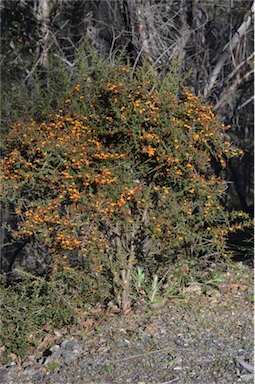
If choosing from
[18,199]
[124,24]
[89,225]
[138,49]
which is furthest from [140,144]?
[124,24]

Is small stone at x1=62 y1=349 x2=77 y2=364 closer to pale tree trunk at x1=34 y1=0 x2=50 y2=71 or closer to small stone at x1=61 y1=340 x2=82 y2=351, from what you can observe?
small stone at x1=61 y1=340 x2=82 y2=351

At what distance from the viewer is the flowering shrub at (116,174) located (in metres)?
4.57

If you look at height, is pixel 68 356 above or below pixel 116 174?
below

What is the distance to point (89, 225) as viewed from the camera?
4.66 metres

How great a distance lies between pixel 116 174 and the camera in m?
4.66

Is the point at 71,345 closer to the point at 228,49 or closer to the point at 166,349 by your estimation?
the point at 166,349

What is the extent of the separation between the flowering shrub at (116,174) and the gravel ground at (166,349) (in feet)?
1.39

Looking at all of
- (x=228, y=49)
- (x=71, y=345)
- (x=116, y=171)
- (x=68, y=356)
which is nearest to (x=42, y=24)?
(x=228, y=49)

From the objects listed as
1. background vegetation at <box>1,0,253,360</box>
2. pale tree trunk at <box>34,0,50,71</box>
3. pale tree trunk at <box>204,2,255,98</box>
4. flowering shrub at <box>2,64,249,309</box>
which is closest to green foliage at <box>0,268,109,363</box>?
background vegetation at <box>1,0,253,360</box>

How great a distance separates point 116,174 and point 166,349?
4.56 ft

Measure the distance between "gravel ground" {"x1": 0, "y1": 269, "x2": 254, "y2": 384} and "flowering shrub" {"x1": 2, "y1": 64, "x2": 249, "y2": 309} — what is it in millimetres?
425

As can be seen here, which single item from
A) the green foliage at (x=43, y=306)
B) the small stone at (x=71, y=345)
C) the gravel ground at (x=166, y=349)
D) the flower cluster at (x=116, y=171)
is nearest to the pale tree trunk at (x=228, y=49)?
the flower cluster at (x=116, y=171)

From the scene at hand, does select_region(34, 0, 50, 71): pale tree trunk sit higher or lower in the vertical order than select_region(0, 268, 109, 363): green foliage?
higher

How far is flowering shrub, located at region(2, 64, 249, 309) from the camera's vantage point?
4570mm
